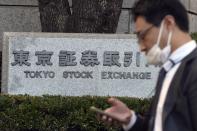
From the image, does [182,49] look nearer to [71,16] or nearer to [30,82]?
[30,82]

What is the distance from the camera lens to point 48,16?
824 centimetres

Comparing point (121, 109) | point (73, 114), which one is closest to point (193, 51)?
point (121, 109)

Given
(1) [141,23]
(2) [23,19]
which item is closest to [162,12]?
(1) [141,23]

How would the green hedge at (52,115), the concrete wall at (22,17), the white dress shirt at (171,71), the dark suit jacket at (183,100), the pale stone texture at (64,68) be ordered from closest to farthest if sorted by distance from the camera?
the dark suit jacket at (183,100), the white dress shirt at (171,71), the green hedge at (52,115), the pale stone texture at (64,68), the concrete wall at (22,17)

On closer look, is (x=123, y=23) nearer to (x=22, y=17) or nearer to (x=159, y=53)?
(x=22, y=17)

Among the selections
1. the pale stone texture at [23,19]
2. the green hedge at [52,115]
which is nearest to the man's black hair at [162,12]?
the green hedge at [52,115]

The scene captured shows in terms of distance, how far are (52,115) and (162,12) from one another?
426 centimetres

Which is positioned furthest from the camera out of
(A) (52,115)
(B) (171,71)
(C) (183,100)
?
(A) (52,115)

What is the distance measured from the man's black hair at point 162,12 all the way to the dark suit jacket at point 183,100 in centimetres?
15

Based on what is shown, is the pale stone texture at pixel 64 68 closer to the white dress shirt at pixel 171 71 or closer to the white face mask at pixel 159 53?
the white face mask at pixel 159 53

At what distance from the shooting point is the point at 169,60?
106 inches

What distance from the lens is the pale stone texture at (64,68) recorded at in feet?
24.7

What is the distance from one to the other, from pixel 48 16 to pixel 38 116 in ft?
6.44

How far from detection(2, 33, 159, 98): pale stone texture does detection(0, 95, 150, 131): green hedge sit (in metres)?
0.74
